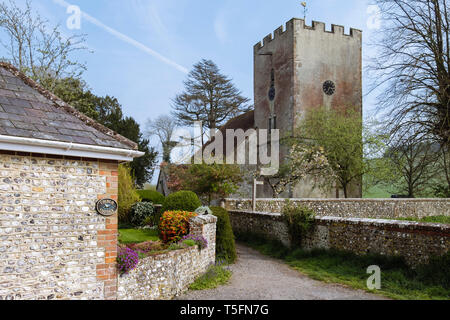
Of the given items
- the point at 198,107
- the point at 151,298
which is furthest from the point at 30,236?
the point at 198,107

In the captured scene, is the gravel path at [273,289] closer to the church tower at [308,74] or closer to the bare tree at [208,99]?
the church tower at [308,74]

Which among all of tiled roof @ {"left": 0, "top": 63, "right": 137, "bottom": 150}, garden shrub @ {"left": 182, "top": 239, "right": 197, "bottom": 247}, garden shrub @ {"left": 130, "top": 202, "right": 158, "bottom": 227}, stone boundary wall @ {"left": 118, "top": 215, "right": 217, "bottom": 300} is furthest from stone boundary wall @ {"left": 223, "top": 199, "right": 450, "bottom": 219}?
tiled roof @ {"left": 0, "top": 63, "right": 137, "bottom": 150}

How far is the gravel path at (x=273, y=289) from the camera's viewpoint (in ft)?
25.1

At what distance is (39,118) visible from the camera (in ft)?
20.6

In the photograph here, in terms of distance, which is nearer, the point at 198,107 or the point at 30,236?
the point at 30,236

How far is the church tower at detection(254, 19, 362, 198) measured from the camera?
2656 centimetres

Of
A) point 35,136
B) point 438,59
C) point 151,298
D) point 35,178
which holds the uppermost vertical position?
point 438,59

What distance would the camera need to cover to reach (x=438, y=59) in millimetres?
14367

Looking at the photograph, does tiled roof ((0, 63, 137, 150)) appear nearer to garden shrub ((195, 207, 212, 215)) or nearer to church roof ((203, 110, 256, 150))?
garden shrub ((195, 207, 212, 215))

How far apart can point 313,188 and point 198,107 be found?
15.8m

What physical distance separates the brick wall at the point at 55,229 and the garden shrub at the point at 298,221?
716 cm

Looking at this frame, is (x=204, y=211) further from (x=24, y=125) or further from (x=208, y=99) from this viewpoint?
(x=208, y=99)

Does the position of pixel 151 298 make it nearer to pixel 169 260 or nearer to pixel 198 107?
pixel 169 260

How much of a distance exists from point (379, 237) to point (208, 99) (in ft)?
93.5
